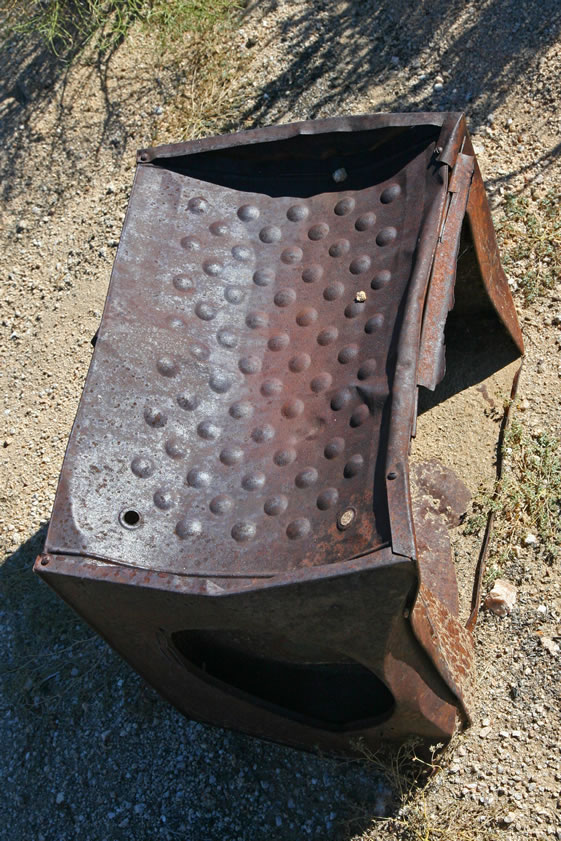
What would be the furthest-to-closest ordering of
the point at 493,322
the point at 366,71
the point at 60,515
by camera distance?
the point at 366,71, the point at 493,322, the point at 60,515

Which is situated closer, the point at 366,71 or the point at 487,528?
the point at 487,528

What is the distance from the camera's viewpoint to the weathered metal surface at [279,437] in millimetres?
2035

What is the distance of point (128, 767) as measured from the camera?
2.83 metres

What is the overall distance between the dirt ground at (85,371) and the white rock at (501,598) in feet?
0.09

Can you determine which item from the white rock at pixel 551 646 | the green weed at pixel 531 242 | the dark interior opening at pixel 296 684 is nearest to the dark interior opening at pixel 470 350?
the green weed at pixel 531 242

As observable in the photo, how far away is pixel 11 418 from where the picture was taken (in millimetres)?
3785

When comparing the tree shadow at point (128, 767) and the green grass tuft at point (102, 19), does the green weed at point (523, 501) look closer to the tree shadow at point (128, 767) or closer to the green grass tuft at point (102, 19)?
the tree shadow at point (128, 767)

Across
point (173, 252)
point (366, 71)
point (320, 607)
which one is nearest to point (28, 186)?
point (366, 71)

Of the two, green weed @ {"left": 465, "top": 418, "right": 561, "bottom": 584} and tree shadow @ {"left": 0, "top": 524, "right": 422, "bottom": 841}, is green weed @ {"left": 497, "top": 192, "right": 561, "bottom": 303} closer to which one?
green weed @ {"left": 465, "top": 418, "right": 561, "bottom": 584}

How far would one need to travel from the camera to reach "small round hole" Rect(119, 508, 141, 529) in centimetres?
225

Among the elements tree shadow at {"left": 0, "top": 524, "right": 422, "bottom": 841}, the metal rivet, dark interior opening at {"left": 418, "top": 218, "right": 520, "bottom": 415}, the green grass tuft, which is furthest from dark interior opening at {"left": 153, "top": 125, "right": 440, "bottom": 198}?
the green grass tuft

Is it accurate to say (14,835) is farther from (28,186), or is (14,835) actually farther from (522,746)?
(28,186)

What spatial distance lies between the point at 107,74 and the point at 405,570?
12.2 ft

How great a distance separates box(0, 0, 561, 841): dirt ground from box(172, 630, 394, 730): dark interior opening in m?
0.19
